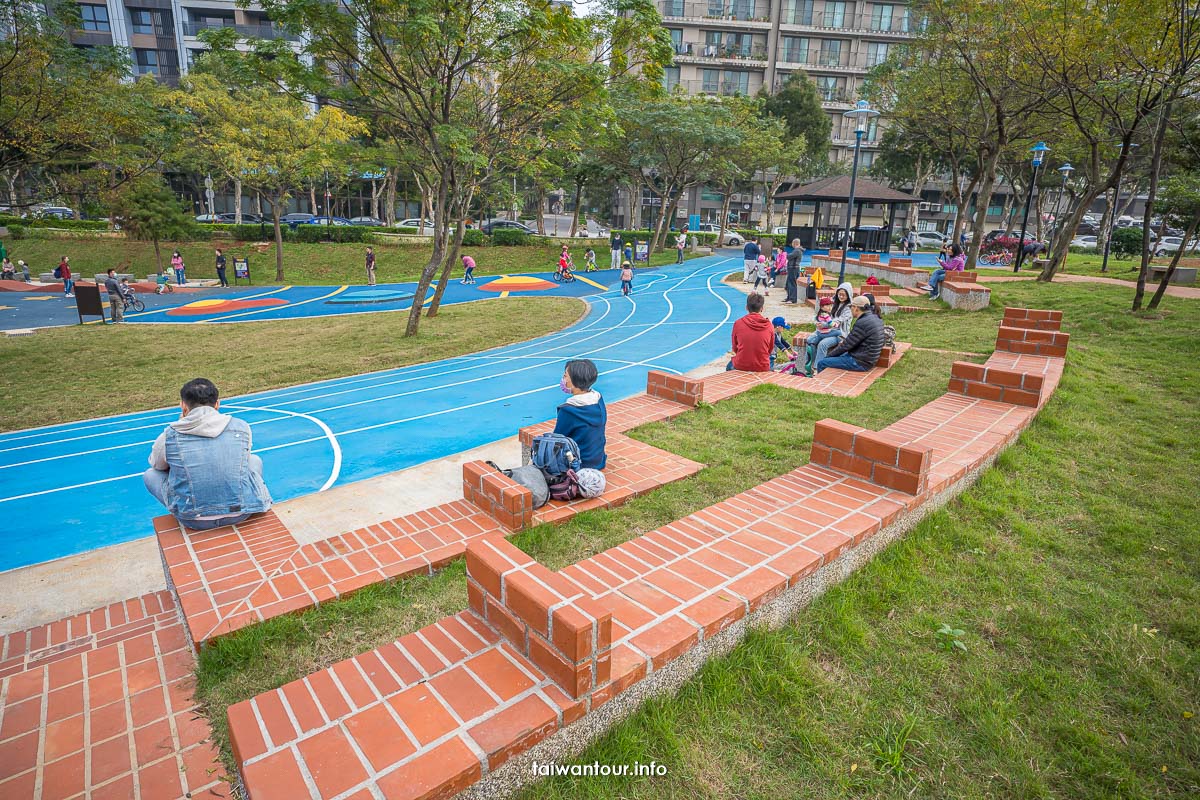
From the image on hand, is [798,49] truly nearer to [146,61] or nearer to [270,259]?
[270,259]

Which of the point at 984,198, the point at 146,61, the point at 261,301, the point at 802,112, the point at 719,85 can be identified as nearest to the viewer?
the point at 984,198

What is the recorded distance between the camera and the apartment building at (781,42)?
178 ft

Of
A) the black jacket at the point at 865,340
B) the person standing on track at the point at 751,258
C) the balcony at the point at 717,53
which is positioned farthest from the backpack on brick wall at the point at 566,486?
the balcony at the point at 717,53

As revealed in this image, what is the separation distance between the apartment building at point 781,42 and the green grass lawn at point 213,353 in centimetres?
4470

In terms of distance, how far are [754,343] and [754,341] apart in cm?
3

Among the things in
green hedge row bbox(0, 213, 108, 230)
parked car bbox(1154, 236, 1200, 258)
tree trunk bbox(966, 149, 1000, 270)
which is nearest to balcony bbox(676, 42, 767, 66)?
A: parked car bbox(1154, 236, 1200, 258)

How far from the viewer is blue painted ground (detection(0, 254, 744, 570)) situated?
637 cm

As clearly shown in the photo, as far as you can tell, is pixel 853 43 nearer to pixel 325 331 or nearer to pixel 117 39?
pixel 325 331

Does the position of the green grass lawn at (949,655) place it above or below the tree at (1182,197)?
below

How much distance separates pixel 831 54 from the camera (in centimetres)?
5503

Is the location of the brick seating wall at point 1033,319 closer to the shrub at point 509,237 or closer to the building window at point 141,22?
the shrub at point 509,237

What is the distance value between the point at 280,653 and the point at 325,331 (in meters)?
15.9

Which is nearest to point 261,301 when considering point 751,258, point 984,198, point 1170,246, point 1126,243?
point 751,258

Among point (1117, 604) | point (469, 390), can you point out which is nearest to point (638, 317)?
point (469, 390)
